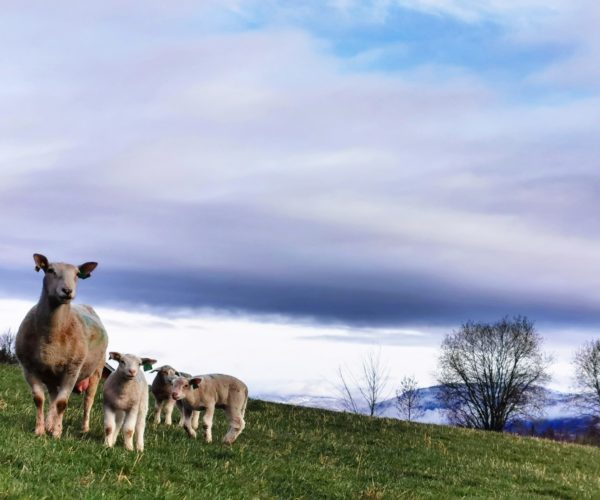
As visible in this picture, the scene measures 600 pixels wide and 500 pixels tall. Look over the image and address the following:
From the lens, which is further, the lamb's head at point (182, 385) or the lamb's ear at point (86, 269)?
the lamb's head at point (182, 385)

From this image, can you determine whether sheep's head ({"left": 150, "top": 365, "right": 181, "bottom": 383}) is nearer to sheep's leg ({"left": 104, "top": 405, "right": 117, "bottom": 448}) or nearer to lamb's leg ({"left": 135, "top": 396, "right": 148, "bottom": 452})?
lamb's leg ({"left": 135, "top": 396, "right": 148, "bottom": 452})

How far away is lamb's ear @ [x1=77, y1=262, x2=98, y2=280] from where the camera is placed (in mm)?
12625

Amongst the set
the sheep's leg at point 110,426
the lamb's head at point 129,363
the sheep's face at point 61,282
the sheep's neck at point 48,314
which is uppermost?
the sheep's face at point 61,282

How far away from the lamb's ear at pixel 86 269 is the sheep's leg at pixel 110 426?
226cm

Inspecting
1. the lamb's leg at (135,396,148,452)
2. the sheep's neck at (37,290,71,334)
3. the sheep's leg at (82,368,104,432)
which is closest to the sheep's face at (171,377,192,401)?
the sheep's leg at (82,368,104,432)

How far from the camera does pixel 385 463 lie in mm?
18328

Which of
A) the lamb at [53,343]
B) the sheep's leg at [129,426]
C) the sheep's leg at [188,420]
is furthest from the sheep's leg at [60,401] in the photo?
the sheep's leg at [188,420]

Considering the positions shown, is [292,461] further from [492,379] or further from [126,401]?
[492,379]

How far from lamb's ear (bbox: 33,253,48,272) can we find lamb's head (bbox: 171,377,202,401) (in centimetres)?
418

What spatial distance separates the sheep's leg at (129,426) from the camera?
12.2 metres

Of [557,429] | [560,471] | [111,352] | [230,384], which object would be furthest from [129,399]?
[557,429]

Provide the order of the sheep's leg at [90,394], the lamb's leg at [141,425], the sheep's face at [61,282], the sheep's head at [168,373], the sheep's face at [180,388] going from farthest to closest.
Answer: the sheep's head at [168,373]
the sheep's face at [180,388]
the sheep's leg at [90,394]
the lamb's leg at [141,425]
the sheep's face at [61,282]

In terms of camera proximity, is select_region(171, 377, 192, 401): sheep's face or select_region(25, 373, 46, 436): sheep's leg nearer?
select_region(25, 373, 46, 436): sheep's leg

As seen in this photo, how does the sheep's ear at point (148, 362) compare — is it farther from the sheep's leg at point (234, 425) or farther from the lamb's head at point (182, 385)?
the sheep's leg at point (234, 425)
